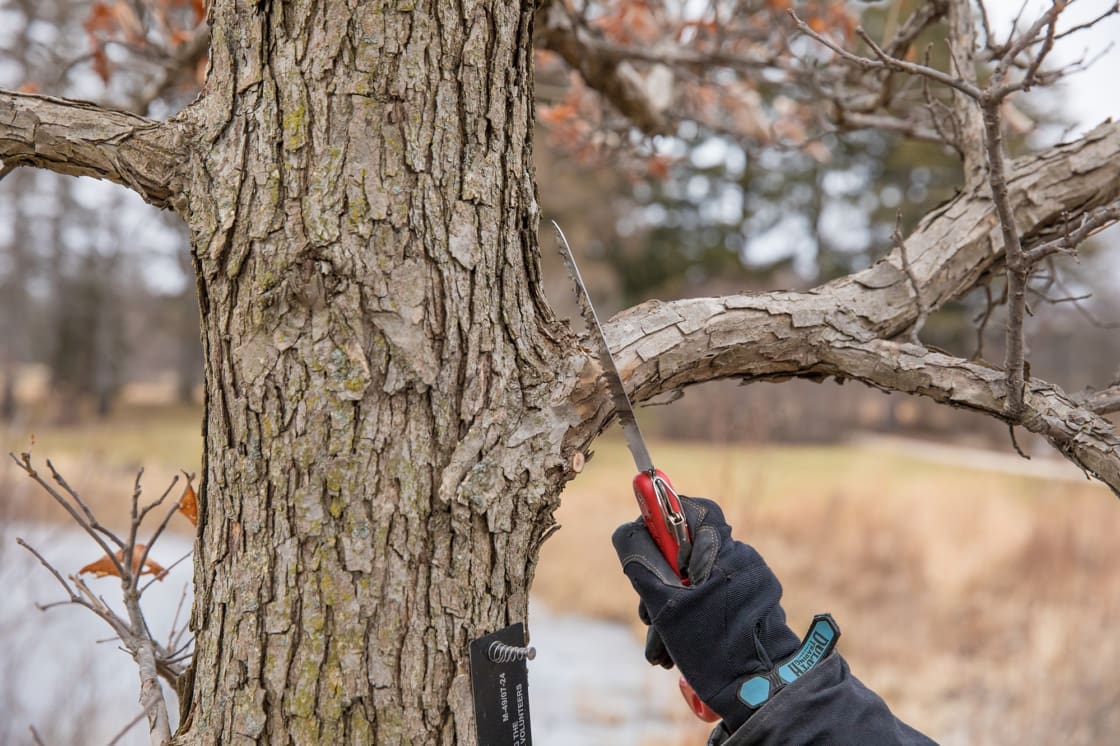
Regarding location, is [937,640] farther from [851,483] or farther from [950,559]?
[851,483]

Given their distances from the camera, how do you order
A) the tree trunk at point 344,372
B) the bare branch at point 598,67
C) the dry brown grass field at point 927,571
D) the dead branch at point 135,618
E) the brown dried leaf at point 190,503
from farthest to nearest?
the dry brown grass field at point 927,571 → the bare branch at point 598,67 → the brown dried leaf at point 190,503 → the dead branch at point 135,618 → the tree trunk at point 344,372

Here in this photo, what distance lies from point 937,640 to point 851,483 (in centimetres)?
379

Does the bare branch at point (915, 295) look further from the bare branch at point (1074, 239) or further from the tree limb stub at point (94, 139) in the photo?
the tree limb stub at point (94, 139)

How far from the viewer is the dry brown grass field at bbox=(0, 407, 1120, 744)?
14.5 ft

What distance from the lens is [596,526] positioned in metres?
8.54

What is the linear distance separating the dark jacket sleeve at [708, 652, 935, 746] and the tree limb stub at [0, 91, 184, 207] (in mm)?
1062

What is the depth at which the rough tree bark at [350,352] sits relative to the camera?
968 mm

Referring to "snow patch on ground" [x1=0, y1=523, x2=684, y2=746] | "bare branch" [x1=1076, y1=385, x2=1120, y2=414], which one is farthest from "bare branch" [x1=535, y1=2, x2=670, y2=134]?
"snow patch on ground" [x1=0, y1=523, x2=684, y2=746]

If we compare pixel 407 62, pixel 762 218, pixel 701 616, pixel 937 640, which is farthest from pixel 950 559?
pixel 762 218

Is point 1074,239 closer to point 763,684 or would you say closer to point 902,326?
point 902,326

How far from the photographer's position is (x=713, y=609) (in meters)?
1.09

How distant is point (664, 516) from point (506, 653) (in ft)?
0.97

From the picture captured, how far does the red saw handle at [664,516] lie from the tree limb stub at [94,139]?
760 millimetres

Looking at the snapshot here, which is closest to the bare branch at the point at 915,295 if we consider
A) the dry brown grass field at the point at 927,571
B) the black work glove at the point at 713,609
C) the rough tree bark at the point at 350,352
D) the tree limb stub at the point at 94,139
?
the black work glove at the point at 713,609
